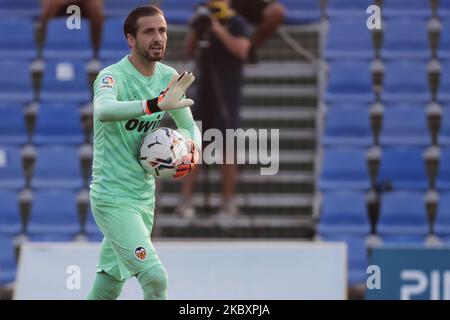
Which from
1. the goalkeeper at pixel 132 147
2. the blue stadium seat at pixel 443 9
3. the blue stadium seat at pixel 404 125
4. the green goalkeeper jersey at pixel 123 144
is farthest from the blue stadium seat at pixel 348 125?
the green goalkeeper jersey at pixel 123 144

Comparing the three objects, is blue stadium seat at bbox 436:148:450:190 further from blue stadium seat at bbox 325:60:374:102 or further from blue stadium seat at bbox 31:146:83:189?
blue stadium seat at bbox 31:146:83:189

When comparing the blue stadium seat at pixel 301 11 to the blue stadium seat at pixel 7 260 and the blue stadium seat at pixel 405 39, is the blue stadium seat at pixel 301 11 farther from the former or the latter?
the blue stadium seat at pixel 7 260

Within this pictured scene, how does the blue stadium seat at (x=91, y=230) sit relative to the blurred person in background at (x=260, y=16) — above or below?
below

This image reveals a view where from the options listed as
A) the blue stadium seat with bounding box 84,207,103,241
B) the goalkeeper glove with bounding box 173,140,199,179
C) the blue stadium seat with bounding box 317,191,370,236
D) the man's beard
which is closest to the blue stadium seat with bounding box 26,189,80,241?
the blue stadium seat with bounding box 84,207,103,241

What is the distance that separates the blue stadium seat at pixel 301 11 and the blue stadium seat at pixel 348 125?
106 centimetres

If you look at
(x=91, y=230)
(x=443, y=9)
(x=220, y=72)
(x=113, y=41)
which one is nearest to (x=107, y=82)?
(x=220, y=72)

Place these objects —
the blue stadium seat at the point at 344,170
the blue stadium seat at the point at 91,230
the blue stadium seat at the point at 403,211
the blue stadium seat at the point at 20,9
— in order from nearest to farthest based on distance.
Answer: the blue stadium seat at the point at 91,230
the blue stadium seat at the point at 403,211
the blue stadium seat at the point at 344,170
the blue stadium seat at the point at 20,9

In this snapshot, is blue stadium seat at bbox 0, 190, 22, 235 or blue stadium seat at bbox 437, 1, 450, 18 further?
blue stadium seat at bbox 437, 1, 450, 18

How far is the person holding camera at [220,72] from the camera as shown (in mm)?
10289

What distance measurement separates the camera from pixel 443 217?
34.8ft

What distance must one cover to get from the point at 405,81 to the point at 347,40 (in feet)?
2.26

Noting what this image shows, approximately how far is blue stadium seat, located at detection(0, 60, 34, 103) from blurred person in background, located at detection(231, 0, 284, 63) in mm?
2130

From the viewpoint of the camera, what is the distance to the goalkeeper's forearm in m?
6.25

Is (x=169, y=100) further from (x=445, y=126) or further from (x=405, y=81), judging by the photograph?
(x=405, y=81)
